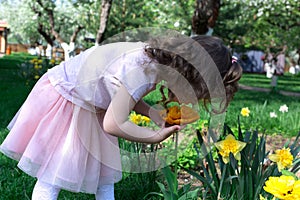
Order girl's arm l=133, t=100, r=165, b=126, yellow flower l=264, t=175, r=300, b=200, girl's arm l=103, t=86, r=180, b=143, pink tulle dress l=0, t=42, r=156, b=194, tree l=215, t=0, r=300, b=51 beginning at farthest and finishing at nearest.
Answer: tree l=215, t=0, r=300, b=51 < girl's arm l=133, t=100, r=165, b=126 < pink tulle dress l=0, t=42, r=156, b=194 < girl's arm l=103, t=86, r=180, b=143 < yellow flower l=264, t=175, r=300, b=200

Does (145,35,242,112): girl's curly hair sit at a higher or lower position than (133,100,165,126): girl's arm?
higher

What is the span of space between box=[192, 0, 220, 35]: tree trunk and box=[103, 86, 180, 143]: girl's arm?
720cm

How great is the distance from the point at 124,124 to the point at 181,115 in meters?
0.21

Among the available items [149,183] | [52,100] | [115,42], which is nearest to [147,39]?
[115,42]

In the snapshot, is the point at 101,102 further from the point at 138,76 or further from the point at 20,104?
the point at 20,104

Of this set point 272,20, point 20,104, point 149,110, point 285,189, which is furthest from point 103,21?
point 285,189

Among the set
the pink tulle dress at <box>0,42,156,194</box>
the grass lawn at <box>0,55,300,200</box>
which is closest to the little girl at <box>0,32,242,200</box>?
the pink tulle dress at <box>0,42,156,194</box>

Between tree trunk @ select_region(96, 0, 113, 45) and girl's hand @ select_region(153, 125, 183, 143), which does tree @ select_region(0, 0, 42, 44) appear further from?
girl's hand @ select_region(153, 125, 183, 143)

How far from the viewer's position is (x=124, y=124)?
69.4 inches

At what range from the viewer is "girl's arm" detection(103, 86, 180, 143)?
1.74m

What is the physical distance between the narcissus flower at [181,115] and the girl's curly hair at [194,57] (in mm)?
64

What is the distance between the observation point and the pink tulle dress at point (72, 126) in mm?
2004

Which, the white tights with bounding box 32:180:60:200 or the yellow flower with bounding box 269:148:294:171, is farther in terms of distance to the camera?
the white tights with bounding box 32:180:60:200

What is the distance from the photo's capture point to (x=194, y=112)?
184 cm
